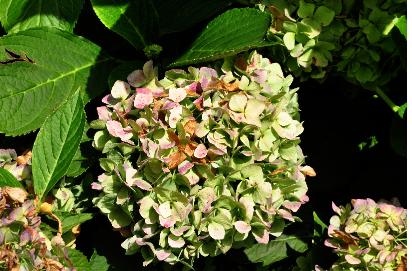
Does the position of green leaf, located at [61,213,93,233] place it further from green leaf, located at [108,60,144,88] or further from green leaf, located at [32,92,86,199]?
green leaf, located at [108,60,144,88]

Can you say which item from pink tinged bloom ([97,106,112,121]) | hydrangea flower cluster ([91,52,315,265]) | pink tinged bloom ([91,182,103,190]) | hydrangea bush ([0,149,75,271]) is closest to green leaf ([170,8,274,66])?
hydrangea flower cluster ([91,52,315,265])

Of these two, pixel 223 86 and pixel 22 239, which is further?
pixel 223 86

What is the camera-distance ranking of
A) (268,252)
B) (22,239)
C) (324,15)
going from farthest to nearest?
(268,252), (324,15), (22,239)

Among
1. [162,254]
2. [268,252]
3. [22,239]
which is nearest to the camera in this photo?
[22,239]

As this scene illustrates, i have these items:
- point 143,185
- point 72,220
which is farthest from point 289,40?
point 72,220

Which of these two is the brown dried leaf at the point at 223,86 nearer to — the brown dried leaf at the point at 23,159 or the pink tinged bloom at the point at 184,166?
the pink tinged bloom at the point at 184,166

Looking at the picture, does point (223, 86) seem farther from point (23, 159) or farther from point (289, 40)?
point (23, 159)

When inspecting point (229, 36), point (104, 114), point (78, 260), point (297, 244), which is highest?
point (229, 36)
